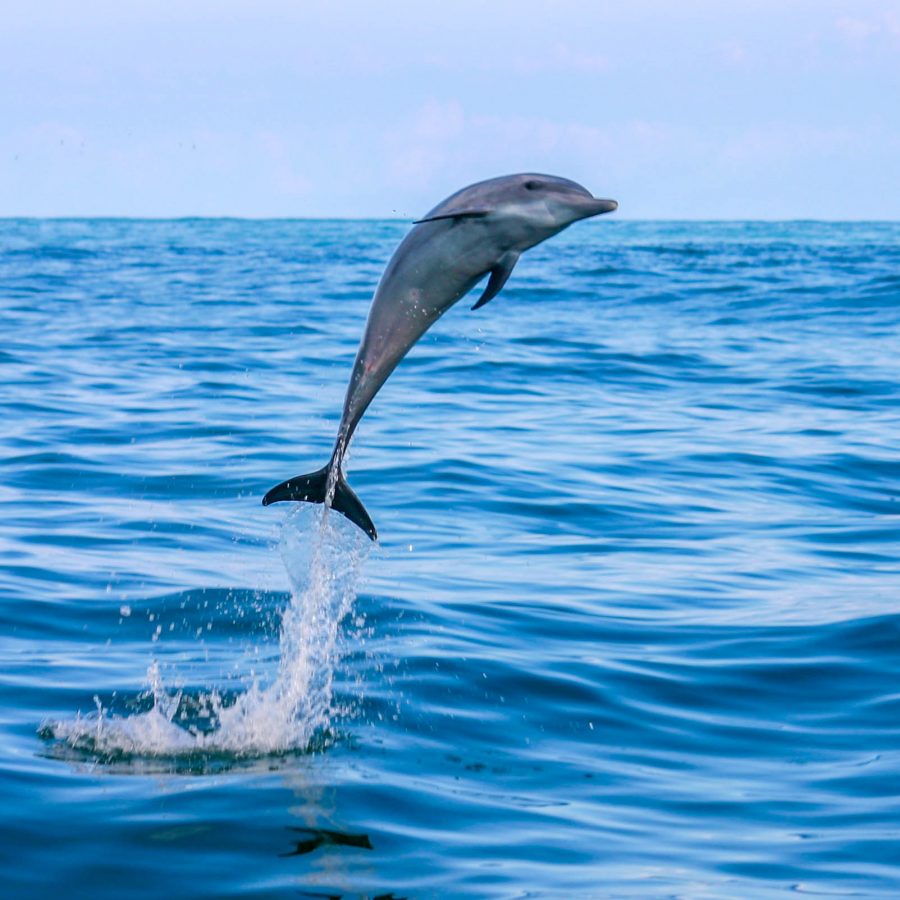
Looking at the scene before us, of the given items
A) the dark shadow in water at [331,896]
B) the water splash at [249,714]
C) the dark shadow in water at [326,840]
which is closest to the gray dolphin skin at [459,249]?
the water splash at [249,714]

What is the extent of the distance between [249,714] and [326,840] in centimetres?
155

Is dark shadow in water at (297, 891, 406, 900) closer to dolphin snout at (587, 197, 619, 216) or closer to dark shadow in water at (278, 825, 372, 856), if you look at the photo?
dark shadow in water at (278, 825, 372, 856)

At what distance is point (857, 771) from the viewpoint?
22.3 feet

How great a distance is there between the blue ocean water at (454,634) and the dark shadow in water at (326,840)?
0.02 metres

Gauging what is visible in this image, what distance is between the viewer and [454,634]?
868 centimetres

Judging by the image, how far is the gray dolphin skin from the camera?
5.59 meters

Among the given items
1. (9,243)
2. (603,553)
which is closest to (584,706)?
(603,553)

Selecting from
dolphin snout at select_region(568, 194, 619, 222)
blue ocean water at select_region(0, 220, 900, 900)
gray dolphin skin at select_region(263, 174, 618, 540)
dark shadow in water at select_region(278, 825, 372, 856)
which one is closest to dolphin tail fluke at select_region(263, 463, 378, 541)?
gray dolphin skin at select_region(263, 174, 618, 540)

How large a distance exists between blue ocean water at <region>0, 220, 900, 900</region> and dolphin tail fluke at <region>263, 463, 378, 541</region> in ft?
3.60

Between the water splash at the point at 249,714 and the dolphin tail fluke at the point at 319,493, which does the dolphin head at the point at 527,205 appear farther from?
the water splash at the point at 249,714

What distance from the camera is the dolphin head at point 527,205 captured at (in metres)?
5.57

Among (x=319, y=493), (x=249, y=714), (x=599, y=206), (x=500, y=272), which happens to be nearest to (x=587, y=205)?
(x=599, y=206)

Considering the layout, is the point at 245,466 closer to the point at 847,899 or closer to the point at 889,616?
the point at 889,616

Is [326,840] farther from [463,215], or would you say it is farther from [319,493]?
[463,215]
